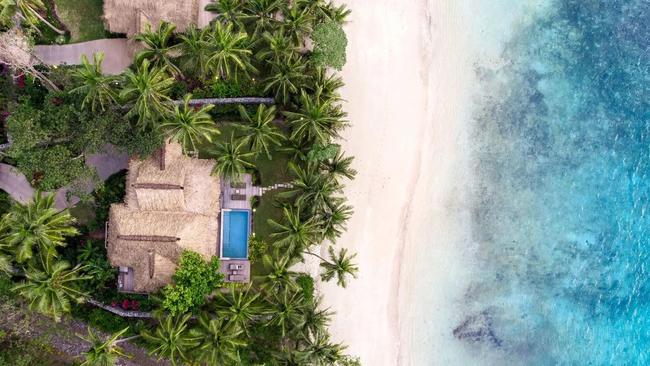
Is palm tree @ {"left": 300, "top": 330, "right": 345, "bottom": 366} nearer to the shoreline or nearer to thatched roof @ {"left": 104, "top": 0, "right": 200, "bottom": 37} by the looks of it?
the shoreline

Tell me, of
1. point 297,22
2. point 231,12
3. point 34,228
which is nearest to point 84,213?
point 34,228

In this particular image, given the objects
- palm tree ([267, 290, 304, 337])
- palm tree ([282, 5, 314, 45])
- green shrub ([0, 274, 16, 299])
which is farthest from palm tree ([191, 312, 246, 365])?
palm tree ([282, 5, 314, 45])

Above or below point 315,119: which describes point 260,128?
below

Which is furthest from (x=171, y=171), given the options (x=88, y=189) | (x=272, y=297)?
(x=272, y=297)

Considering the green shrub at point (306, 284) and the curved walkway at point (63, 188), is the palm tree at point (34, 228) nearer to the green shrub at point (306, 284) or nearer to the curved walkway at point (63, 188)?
the curved walkway at point (63, 188)

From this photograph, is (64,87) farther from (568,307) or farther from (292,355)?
(568,307)

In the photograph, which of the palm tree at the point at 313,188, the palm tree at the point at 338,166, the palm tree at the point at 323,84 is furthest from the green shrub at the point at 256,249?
the palm tree at the point at 323,84

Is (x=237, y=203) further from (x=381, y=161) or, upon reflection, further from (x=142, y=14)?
(x=142, y=14)
